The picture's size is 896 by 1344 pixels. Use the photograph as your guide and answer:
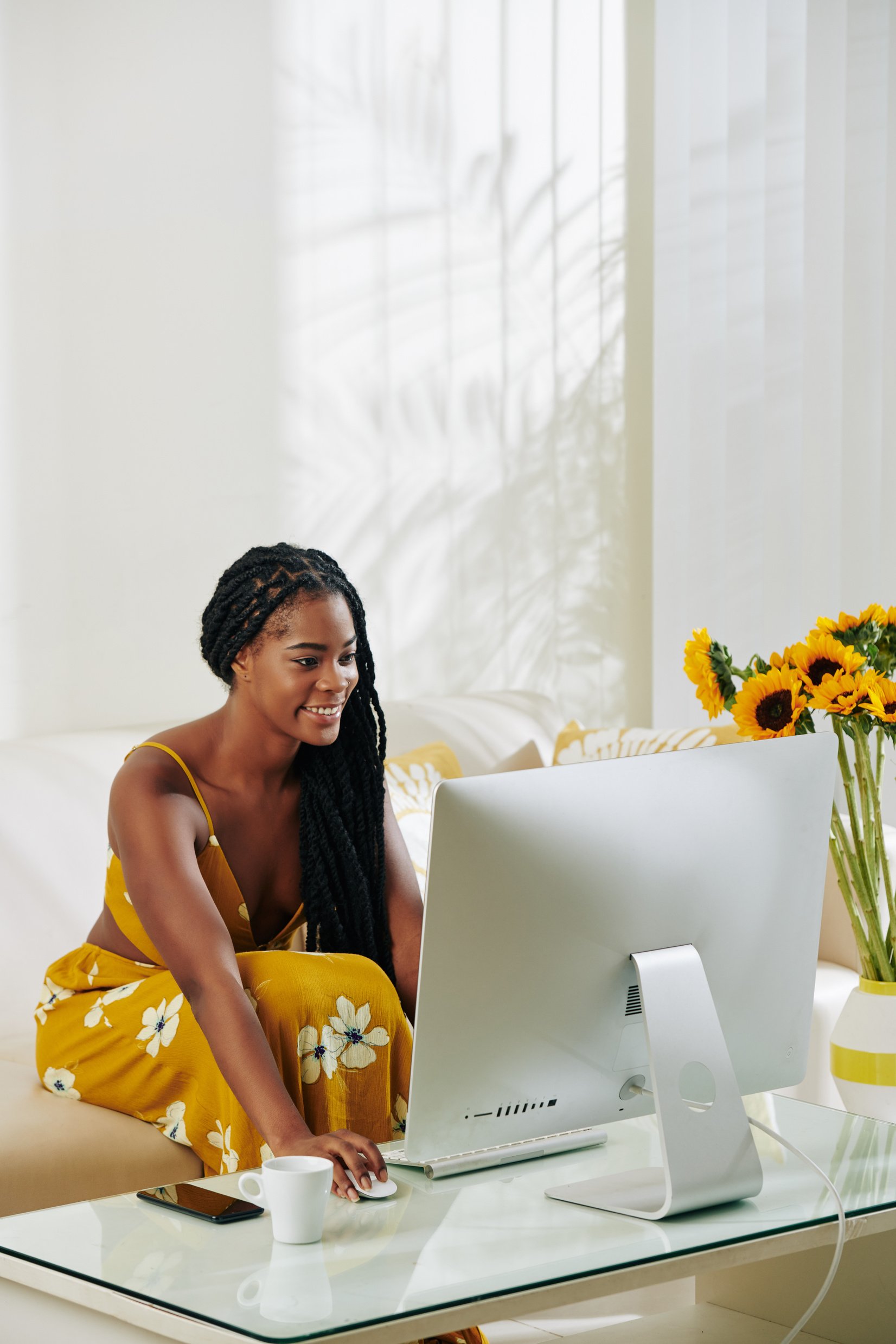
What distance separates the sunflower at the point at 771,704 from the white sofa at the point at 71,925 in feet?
2.69

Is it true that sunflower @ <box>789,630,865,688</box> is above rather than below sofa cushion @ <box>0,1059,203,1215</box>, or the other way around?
above

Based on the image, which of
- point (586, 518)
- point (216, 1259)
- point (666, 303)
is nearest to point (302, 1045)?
point (216, 1259)

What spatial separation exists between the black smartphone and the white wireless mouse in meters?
0.09

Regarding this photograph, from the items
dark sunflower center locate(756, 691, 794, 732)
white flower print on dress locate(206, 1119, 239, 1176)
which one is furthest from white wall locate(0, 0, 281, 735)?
dark sunflower center locate(756, 691, 794, 732)

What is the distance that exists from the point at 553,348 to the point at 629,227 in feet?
1.33

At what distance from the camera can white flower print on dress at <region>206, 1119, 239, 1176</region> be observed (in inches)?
61.1

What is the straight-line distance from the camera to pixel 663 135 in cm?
352

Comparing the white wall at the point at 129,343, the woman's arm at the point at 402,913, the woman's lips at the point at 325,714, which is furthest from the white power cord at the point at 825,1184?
the white wall at the point at 129,343

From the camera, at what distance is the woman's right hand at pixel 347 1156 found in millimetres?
1246

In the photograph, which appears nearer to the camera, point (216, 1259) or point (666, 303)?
point (216, 1259)

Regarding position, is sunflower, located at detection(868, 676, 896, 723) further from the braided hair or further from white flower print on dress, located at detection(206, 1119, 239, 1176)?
white flower print on dress, located at detection(206, 1119, 239, 1176)

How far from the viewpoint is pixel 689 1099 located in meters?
1.23

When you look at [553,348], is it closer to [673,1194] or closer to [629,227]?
[629,227]

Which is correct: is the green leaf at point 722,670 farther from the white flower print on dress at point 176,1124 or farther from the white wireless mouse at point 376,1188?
the white flower print on dress at point 176,1124
